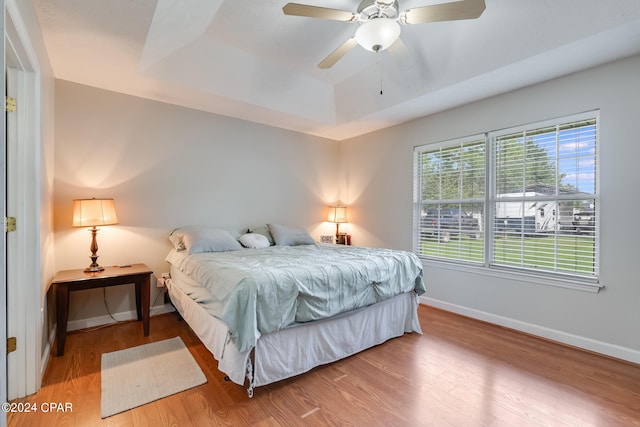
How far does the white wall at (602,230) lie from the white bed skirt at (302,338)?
972 mm

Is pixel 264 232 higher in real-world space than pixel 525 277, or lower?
higher

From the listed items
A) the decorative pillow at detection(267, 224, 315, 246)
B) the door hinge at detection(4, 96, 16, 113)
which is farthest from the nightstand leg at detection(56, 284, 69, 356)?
the decorative pillow at detection(267, 224, 315, 246)

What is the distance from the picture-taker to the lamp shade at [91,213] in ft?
8.86

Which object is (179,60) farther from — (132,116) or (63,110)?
(63,110)

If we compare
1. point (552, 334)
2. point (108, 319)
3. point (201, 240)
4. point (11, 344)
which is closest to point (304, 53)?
point (201, 240)

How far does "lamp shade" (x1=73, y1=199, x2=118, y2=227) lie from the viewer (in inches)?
106

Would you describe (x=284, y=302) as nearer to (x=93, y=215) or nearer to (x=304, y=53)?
(x=93, y=215)

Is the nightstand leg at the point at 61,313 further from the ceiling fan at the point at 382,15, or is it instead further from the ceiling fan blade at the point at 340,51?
the ceiling fan blade at the point at 340,51

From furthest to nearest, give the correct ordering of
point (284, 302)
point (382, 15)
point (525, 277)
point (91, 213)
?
point (525, 277) → point (91, 213) → point (382, 15) → point (284, 302)

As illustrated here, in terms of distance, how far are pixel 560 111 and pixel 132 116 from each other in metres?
4.40

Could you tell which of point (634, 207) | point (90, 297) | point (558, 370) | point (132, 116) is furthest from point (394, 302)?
point (132, 116)

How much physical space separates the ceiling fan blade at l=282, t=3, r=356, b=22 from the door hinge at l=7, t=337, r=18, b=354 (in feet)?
8.97

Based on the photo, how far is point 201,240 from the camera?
3.11 m

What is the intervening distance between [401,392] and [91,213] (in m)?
3.00
